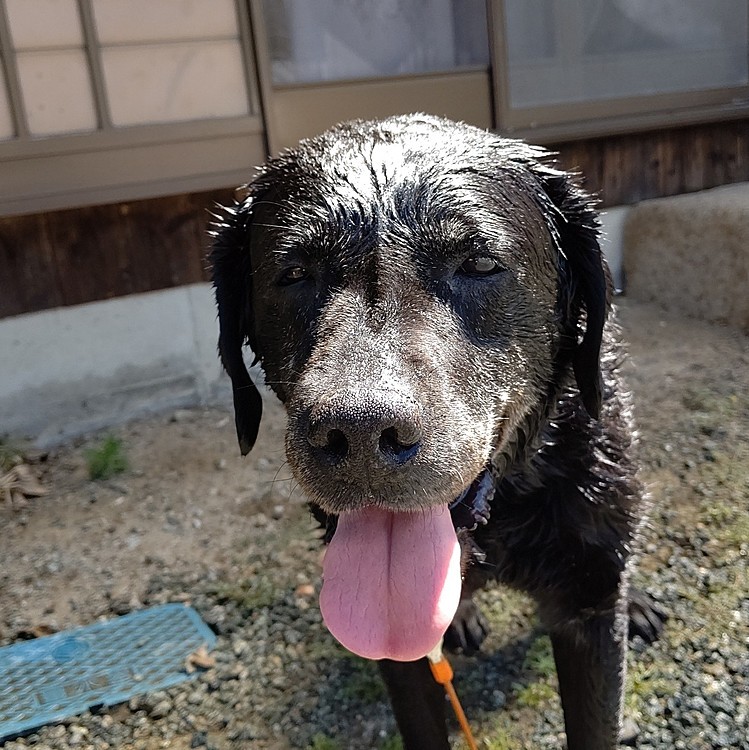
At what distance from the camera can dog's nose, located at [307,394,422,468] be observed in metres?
1.43

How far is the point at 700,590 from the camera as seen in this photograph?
2867 millimetres

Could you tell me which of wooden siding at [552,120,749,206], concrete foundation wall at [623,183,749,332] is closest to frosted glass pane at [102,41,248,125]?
wooden siding at [552,120,749,206]

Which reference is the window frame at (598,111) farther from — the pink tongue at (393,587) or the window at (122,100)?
the pink tongue at (393,587)

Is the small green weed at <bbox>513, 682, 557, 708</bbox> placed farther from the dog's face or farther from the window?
the window

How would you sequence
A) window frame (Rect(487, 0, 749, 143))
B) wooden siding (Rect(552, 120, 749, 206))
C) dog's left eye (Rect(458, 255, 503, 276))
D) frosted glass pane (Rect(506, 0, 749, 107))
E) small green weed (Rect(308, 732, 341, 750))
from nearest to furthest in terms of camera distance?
dog's left eye (Rect(458, 255, 503, 276)), small green weed (Rect(308, 732, 341, 750)), window frame (Rect(487, 0, 749, 143)), frosted glass pane (Rect(506, 0, 749, 107)), wooden siding (Rect(552, 120, 749, 206))

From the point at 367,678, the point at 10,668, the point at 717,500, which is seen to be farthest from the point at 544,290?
the point at 10,668

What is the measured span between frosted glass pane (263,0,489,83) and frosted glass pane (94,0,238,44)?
0.31 metres

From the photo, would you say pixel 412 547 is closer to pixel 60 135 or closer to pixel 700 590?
pixel 700 590

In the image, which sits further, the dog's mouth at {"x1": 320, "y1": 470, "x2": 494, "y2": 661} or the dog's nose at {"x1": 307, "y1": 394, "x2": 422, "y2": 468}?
the dog's mouth at {"x1": 320, "y1": 470, "x2": 494, "y2": 661}

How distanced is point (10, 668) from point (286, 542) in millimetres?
1171

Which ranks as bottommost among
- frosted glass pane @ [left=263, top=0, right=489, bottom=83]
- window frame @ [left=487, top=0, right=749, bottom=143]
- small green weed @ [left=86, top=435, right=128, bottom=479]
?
small green weed @ [left=86, top=435, right=128, bottom=479]

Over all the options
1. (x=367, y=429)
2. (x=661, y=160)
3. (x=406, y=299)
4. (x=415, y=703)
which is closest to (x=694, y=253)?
(x=661, y=160)

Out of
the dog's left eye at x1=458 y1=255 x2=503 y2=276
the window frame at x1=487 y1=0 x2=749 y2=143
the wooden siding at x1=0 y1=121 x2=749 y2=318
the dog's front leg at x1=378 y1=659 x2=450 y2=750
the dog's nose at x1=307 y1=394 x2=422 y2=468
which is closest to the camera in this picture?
the dog's nose at x1=307 y1=394 x2=422 y2=468

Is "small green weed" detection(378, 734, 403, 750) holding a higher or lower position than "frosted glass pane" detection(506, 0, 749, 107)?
lower
